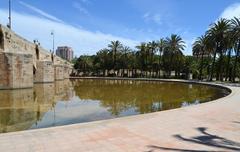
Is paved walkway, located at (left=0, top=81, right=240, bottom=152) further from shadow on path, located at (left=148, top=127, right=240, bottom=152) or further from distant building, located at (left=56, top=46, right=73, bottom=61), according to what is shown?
distant building, located at (left=56, top=46, right=73, bottom=61)

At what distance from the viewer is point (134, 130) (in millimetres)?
8086

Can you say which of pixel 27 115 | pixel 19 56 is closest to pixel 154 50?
pixel 19 56

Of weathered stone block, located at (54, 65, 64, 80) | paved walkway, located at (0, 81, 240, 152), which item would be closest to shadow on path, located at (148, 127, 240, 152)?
paved walkway, located at (0, 81, 240, 152)

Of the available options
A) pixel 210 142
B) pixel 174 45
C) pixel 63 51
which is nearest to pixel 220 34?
pixel 174 45

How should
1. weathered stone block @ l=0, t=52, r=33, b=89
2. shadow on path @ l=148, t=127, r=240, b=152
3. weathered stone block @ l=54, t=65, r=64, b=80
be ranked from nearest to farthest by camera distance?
1. shadow on path @ l=148, t=127, r=240, b=152
2. weathered stone block @ l=0, t=52, r=33, b=89
3. weathered stone block @ l=54, t=65, r=64, b=80

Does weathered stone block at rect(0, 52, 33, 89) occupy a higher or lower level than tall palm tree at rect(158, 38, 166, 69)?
lower

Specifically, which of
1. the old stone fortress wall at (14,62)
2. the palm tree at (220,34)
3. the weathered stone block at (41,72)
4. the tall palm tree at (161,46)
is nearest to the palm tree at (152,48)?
the tall palm tree at (161,46)

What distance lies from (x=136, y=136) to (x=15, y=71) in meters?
25.7

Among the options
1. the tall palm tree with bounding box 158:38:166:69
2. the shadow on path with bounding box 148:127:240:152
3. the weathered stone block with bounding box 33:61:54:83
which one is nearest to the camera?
the shadow on path with bounding box 148:127:240:152

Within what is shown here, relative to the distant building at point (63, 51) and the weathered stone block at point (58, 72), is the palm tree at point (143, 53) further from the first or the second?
the distant building at point (63, 51)

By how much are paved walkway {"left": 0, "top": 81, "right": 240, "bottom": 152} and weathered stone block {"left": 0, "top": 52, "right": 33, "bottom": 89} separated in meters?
23.0

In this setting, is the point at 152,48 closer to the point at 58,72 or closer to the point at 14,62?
the point at 58,72

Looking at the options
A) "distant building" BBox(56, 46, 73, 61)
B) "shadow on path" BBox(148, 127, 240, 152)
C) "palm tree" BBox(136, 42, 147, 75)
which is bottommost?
"shadow on path" BBox(148, 127, 240, 152)

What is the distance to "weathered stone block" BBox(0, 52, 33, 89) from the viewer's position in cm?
2959
